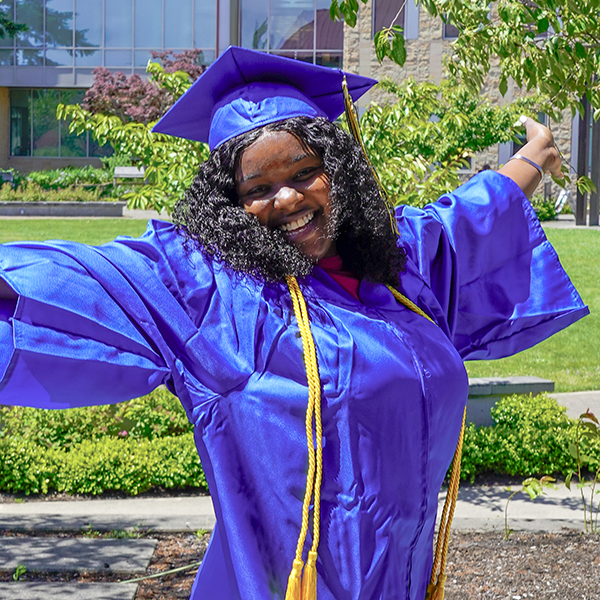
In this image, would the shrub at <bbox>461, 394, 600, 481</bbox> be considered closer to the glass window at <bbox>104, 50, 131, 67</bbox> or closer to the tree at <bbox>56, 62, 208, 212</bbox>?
the tree at <bbox>56, 62, 208, 212</bbox>

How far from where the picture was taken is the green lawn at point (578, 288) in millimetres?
7992

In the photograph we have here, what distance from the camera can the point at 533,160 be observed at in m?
2.38

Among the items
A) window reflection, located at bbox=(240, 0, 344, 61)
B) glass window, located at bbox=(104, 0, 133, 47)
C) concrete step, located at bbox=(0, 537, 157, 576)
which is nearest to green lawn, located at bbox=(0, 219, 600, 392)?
concrete step, located at bbox=(0, 537, 157, 576)

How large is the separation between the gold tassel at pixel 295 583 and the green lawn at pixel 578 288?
6089mm

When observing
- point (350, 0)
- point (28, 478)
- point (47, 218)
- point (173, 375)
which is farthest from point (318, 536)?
point (47, 218)

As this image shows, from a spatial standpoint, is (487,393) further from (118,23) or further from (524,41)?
(118,23)

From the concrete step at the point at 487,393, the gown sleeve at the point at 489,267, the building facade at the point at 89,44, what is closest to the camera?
the gown sleeve at the point at 489,267

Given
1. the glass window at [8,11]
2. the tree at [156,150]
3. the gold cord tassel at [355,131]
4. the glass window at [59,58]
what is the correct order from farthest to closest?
the glass window at [59,58], the glass window at [8,11], the tree at [156,150], the gold cord tassel at [355,131]

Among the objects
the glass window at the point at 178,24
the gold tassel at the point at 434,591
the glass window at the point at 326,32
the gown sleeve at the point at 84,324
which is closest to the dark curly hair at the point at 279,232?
the gown sleeve at the point at 84,324

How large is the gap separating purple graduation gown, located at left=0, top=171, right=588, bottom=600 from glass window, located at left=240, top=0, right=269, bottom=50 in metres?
25.0

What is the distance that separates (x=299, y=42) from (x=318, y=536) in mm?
25592

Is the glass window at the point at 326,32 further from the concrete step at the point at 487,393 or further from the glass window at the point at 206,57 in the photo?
the concrete step at the point at 487,393

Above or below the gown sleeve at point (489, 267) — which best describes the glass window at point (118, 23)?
above

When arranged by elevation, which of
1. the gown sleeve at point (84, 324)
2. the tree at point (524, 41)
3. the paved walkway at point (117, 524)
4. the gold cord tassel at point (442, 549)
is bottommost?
the paved walkway at point (117, 524)
